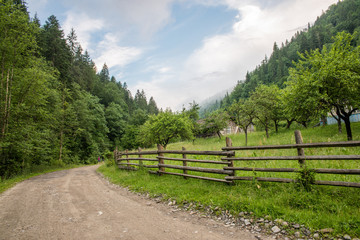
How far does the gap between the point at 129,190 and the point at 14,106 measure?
44.5 ft

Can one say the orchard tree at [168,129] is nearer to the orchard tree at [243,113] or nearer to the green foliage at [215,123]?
the orchard tree at [243,113]

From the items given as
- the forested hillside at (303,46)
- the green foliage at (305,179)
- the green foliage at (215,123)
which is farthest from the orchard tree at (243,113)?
the forested hillside at (303,46)

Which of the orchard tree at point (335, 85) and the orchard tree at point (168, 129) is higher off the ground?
the orchard tree at point (335, 85)

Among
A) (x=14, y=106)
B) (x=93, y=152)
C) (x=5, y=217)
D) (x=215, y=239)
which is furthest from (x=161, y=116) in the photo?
(x=215, y=239)

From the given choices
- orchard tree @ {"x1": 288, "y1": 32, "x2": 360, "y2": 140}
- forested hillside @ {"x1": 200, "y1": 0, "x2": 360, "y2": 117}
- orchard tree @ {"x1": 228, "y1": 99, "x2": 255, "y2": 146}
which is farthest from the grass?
forested hillside @ {"x1": 200, "y1": 0, "x2": 360, "y2": 117}

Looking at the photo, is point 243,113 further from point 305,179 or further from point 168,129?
point 305,179

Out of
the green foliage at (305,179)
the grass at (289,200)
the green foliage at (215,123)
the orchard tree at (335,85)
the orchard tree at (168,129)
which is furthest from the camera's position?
the green foliage at (215,123)

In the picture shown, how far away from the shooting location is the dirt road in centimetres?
389

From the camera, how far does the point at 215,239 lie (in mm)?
3566

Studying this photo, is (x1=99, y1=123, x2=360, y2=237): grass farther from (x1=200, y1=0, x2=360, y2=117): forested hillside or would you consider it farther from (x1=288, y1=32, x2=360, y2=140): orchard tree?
(x1=200, y1=0, x2=360, y2=117): forested hillside

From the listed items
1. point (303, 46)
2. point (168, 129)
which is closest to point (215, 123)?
point (168, 129)

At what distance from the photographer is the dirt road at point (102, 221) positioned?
12.8ft

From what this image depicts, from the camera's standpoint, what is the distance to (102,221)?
4.66m

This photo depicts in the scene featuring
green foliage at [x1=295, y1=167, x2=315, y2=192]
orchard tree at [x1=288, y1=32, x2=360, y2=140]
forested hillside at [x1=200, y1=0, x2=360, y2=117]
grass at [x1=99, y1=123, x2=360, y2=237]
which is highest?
forested hillside at [x1=200, y1=0, x2=360, y2=117]
